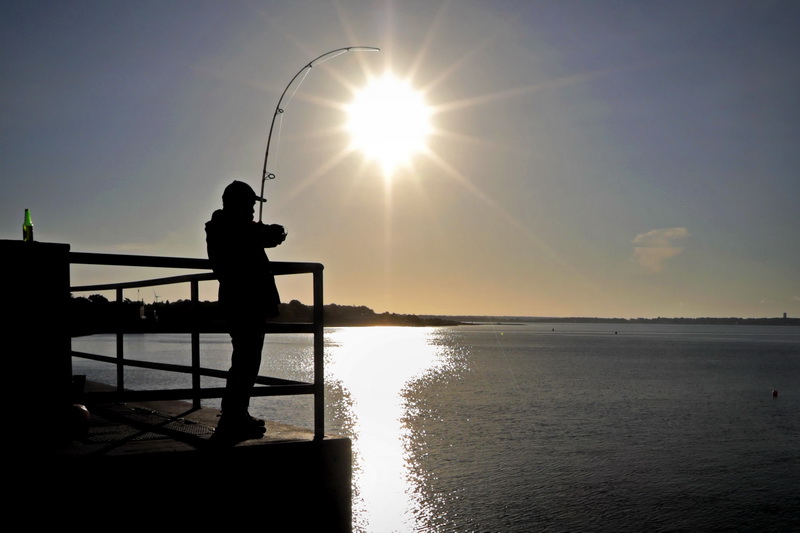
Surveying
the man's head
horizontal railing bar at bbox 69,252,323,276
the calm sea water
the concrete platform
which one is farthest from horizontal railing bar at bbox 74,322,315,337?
the calm sea water

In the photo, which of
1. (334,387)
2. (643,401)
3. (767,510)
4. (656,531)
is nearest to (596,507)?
(656,531)

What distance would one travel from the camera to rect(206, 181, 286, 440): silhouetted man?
14.6 feet

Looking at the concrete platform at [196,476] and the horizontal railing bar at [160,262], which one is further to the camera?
the horizontal railing bar at [160,262]

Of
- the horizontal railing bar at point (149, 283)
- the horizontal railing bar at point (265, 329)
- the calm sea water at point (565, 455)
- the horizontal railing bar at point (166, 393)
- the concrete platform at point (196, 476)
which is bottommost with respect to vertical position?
the calm sea water at point (565, 455)

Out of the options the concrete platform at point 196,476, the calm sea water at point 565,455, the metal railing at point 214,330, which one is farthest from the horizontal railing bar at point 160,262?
the calm sea water at point 565,455

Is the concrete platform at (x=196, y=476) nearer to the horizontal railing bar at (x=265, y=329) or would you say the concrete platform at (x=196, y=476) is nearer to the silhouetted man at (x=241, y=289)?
the silhouetted man at (x=241, y=289)

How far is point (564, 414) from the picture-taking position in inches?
1145

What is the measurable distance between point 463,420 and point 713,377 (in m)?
32.6

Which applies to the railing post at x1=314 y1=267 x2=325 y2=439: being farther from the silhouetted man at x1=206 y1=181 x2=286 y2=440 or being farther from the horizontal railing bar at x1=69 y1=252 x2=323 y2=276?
the silhouetted man at x1=206 y1=181 x2=286 y2=440

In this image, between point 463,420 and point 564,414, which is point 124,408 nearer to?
point 463,420

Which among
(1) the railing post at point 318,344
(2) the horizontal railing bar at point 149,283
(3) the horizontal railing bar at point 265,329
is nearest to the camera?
(3) the horizontal railing bar at point 265,329

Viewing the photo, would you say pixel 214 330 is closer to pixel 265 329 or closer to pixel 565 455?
pixel 265 329

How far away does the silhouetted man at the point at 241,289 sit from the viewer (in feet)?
14.6

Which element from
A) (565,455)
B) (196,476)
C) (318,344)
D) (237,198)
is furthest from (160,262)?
(565,455)
